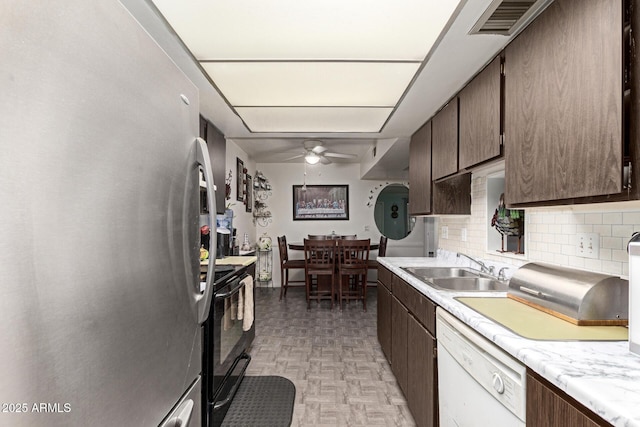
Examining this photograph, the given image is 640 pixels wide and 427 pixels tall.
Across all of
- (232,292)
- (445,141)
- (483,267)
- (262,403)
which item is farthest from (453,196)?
(262,403)

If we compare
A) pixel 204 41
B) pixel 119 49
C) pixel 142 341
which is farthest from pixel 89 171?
pixel 204 41

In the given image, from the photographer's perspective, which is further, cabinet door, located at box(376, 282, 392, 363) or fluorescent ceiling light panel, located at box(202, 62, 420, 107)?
cabinet door, located at box(376, 282, 392, 363)

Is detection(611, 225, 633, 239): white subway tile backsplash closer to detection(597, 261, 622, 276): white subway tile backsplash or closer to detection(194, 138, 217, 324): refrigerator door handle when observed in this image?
detection(597, 261, 622, 276): white subway tile backsplash

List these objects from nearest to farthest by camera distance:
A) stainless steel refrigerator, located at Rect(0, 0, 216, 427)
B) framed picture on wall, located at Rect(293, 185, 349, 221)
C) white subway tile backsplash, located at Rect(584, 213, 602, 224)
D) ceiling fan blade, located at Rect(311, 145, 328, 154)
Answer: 1. stainless steel refrigerator, located at Rect(0, 0, 216, 427)
2. white subway tile backsplash, located at Rect(584, 213, 602, 224)
3. ceiling fan blade, located at Rect(311, 145, 328, 154)
4. framed picture on wall, located at Rect(293, 185, 349, 221)

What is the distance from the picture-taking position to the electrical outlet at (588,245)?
1.36 m

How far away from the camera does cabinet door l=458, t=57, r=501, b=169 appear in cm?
162

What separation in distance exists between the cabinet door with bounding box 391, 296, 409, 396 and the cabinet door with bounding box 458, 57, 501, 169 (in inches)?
41.8

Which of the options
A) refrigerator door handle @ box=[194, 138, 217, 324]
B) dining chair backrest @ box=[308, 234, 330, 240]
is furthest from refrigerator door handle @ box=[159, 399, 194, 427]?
dining chair backrest @ box=[308, 234, 330, 240]

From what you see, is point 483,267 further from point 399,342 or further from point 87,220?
point 87,220

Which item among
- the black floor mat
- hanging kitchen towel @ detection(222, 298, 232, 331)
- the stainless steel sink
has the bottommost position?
the black floor mat

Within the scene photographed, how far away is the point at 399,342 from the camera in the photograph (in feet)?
7.41

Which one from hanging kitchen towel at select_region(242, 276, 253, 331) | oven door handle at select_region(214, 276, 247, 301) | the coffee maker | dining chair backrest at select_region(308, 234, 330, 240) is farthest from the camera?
dining chair backrest at select_region(308, 234, 330, 240)

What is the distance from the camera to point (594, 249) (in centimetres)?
137

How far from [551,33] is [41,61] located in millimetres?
1528
